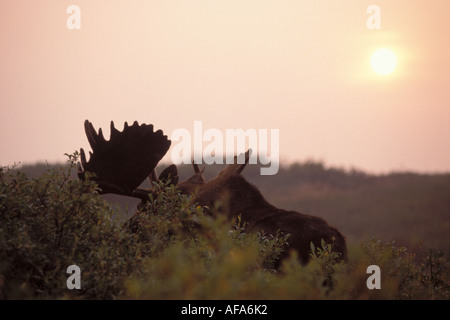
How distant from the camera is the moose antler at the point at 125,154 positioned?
7.09m

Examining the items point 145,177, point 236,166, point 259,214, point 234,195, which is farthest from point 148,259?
point 236,166

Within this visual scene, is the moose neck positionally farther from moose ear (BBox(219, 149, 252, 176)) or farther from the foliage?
the foliage

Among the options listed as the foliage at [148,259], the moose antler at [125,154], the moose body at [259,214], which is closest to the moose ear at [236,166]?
the moose body at [259,214]

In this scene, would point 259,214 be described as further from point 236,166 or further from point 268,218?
point 236,166

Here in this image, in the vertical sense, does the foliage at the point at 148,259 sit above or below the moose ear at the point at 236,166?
below

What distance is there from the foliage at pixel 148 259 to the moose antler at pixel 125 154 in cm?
131

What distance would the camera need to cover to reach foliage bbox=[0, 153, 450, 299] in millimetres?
3784

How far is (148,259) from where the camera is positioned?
4.42 metres

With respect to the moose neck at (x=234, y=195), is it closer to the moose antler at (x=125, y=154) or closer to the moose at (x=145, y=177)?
the moose at (x=145, y=177)
